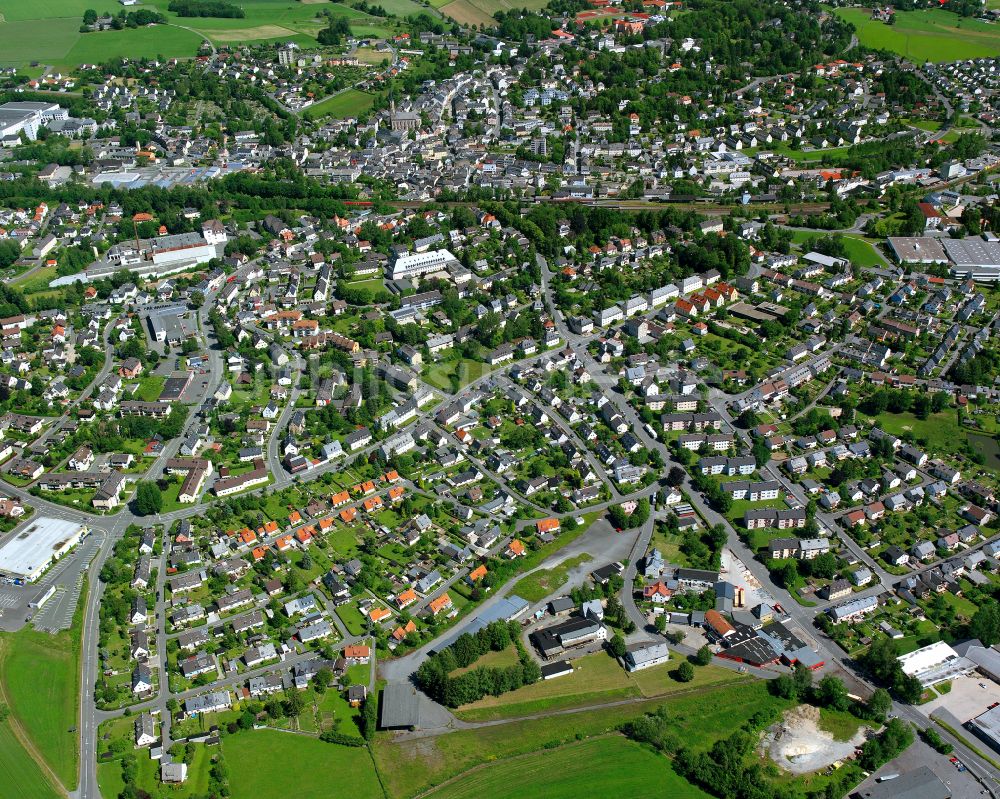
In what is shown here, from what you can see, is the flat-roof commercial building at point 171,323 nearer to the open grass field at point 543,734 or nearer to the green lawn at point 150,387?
the green lawn at point 150,387

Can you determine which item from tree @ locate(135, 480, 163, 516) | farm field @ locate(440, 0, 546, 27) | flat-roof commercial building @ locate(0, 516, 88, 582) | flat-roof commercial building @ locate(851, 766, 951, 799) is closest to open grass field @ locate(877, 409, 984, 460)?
flat-roof commercial building @ locate(851, 766, 951, 799)

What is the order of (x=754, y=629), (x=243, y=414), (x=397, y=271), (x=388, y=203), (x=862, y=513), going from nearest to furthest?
(x=754, y=629) < (x=862, y=513) < (x=243, y=414) < (x=397, y=271) < (x=388, y=203)

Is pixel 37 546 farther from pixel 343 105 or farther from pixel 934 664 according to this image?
pixel 343 105

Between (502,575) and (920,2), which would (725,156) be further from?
(920,2)

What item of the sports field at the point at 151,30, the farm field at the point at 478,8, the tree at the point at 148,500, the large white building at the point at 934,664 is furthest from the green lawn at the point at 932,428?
the farm field at the point at 478,8

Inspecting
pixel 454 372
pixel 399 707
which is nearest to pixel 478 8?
pixel 454 372

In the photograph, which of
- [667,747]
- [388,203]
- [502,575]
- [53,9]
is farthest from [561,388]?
[53,9]
